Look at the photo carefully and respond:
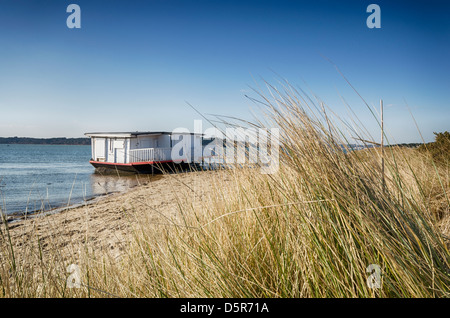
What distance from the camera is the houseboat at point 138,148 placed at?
20328 mm

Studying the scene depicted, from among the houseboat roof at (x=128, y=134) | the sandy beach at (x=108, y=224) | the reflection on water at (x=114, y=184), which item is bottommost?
the reflection on water at (x=114, y=184)

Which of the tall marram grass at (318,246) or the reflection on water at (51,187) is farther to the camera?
the reflection on water at (51,187)

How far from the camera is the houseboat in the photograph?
2033cm

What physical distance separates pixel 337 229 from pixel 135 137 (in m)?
21.4

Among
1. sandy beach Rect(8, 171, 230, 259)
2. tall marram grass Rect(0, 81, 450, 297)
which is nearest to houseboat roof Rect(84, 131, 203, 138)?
sandy beach Rect(8, 171, 230, 259)

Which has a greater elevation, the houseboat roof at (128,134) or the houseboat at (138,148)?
the houseboat roof at (128,134)

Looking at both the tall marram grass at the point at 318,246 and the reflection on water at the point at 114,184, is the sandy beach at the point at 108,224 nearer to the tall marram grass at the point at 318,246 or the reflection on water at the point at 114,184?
the tall marram grass at the point at 318,246

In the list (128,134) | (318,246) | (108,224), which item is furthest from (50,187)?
(318,246)

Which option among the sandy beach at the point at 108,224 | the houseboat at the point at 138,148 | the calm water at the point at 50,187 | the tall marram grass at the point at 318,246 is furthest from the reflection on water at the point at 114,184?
the tall marram grass at the point at 318,246

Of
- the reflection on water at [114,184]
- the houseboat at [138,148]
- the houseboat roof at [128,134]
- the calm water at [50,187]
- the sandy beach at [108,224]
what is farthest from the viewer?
the houseboat roof at [128,134]

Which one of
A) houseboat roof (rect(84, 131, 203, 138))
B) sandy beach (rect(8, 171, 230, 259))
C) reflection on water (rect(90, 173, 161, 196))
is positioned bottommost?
reflection on water (rect(90, 173, 161, 196))

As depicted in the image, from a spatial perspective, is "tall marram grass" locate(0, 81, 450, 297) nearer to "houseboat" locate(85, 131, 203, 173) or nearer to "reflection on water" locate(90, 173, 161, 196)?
"reflection on water" locate(90, 173, 161, 196)

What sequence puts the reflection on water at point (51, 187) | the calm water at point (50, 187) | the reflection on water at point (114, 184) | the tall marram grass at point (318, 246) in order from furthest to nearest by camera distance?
1. the reflection on water at point (114, 184)
2. the calm water at point (50, 187)
3. the reflection on water at point (51, 187)
4. the tall marram grass at point (318, 246)
